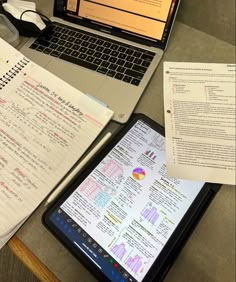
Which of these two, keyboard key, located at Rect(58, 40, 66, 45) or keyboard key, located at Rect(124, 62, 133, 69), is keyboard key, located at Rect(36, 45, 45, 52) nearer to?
keyboard key, located at Rect(58, 40, 66, 45)

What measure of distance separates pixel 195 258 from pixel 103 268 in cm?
14

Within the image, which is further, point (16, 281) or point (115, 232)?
point (16, 281)

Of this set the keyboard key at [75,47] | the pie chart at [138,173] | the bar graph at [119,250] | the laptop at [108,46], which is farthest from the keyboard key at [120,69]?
the bar graph at [119,250]

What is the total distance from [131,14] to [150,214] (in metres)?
0.40

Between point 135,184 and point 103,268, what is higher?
point 135,184

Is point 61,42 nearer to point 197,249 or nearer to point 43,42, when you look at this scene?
point 43,42

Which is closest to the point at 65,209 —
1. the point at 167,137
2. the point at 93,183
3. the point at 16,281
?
the point at 93,183

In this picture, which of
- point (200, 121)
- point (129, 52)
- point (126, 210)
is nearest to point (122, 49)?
point (129, 52)

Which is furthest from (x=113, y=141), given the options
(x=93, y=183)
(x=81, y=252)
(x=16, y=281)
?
(x=16, y=281)

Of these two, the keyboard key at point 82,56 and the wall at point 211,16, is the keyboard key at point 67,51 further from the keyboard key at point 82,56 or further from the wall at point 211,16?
the wall at point 211,16

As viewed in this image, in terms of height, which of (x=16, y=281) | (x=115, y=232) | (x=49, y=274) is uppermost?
(x=115, y=232)

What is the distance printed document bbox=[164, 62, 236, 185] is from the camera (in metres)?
0.54

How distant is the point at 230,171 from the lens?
53 cm

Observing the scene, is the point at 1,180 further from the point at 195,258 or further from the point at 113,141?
the point at 195,258
